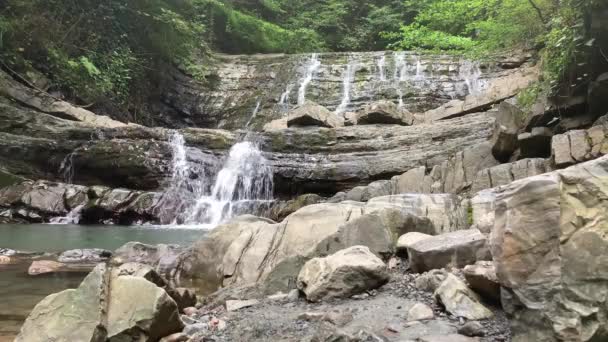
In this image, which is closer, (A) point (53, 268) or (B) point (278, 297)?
(B) point (278, 297)

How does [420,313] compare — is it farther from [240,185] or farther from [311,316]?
[240,185]

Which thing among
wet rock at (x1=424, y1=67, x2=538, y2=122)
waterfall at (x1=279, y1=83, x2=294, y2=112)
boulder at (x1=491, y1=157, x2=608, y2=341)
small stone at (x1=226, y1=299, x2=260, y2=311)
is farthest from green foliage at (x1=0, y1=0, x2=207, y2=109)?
boulder at (x1=491, y1=157, x2=608, y2=341)

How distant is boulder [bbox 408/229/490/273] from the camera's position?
13.4 feet

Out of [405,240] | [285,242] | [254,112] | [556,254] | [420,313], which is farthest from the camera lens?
[254,112]

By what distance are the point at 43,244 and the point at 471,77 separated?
16677 millimetres

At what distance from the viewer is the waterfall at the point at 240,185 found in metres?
14.6

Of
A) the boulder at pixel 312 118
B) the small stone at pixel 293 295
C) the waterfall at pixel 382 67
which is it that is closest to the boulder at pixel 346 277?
the small stone at pixel 293 295

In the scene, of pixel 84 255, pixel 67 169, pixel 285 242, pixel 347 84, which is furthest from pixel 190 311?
pixel 347 84

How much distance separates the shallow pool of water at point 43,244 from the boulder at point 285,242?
1835 mm

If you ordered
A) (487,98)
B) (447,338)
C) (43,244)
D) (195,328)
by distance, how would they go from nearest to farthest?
(447,338) → (195,328) → (43,244) → (487,98)

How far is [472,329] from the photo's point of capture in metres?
2.85

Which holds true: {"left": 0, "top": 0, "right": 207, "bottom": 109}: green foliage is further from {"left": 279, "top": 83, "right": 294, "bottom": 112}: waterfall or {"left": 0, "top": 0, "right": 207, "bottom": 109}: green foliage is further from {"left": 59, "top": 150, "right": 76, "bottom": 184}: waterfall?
→ {"left": 279, "top": 83, "right": 294, "bottom": 112}: waterfall

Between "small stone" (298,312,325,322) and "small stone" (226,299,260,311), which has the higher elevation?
"small stone" (298,312,325,322)

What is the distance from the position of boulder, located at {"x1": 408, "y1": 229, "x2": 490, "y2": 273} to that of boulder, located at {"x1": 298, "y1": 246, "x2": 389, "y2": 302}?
15.4 inches
